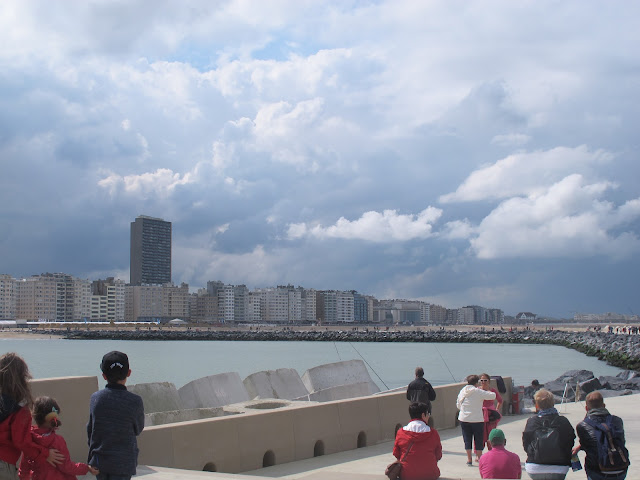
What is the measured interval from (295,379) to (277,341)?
110298 mm

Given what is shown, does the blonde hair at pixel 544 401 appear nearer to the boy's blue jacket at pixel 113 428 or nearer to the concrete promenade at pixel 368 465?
the concrete promenade at pixel 368 465

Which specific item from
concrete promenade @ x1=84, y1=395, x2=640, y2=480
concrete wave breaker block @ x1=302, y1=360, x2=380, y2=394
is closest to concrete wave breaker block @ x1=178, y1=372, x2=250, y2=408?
concrete wave breaker block @ x1=302, y1=360, x2=380, y2=394

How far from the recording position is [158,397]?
12.9 meters

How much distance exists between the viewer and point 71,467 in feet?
15.7

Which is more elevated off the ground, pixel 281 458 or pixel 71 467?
pixel 71 467

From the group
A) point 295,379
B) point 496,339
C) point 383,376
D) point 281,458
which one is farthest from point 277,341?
point 281,458

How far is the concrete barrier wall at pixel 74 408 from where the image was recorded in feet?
23.7

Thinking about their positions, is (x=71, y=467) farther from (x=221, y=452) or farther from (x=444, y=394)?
(x=444, y=394)

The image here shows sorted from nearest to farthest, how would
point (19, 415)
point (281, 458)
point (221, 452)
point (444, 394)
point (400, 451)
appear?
point (19, 415)
point (400, 451)
point (221, 452)
point (281, 458)
point (444, 394)

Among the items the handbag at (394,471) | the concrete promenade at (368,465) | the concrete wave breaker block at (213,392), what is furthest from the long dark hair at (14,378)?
the concrete wave breaker block at (213,392)

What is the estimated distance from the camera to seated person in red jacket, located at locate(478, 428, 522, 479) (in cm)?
645

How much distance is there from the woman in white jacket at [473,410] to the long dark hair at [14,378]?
6.26m

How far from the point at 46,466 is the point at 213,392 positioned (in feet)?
33.2

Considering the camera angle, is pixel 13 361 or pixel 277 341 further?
pixel 277 341
